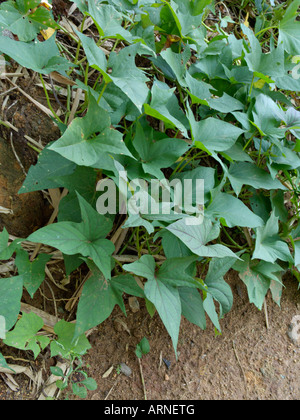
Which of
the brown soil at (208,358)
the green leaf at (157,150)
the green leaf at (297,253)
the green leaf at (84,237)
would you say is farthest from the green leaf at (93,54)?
the green leaf at (297,253)

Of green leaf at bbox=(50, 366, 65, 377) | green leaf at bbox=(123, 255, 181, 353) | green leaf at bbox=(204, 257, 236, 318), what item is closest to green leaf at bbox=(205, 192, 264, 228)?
green leaf at bbox=(204, 257, 236, 318)

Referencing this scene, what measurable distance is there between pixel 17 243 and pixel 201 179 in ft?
1.69

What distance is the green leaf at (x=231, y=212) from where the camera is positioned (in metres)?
0.97

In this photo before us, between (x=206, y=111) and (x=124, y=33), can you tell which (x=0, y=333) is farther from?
(x=206, y=111)

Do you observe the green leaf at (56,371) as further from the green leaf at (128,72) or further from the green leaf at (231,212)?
the green leaf at (128,72)

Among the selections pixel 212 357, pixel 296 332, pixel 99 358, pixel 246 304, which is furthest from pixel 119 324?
pixel 296 332

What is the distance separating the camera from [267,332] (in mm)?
1238

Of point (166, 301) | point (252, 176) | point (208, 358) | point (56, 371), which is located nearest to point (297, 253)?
point (252, 176)

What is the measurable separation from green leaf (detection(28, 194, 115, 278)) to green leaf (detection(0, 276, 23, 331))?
125 millimetres

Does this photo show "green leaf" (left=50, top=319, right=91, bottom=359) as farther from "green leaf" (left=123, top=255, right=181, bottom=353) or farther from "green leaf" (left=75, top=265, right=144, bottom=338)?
"green leaf" (left=123, top=255, right=181, bottom=353)

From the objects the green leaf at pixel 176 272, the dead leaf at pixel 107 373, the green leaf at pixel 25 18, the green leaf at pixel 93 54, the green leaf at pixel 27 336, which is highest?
the green leaf at pixel 25 18

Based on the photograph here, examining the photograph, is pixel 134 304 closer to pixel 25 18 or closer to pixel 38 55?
pixel 38 55

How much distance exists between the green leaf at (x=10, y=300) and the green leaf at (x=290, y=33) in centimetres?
116

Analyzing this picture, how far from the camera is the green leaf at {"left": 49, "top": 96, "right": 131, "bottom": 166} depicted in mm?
754
